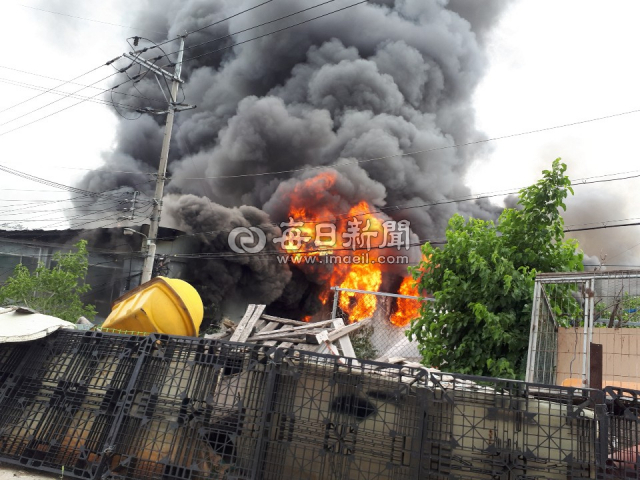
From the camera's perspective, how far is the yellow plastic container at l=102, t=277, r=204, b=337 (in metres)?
6.39

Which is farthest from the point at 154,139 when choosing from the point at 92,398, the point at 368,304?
the point at 92,398

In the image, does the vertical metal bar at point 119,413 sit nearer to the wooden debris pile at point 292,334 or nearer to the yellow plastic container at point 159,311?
the yellow plastic container at point 159,311

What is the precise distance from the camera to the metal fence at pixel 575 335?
537 cm

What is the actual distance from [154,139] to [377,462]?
3995cm

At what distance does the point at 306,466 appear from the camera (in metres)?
4.05

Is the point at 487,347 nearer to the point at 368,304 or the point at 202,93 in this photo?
the point at 368,304

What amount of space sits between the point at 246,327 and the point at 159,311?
1.57m

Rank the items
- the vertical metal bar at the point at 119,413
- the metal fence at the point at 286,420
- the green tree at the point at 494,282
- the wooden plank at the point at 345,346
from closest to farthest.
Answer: the metal fence at the point at 286,420
the vertical metal bar at the point at 119,413
the green tree at the point at 494,282
the wooden plank at the point at 345,346

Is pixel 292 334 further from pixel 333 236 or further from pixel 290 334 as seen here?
pixel 333 236

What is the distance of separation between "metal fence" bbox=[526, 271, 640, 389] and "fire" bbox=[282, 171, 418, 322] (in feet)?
63.3

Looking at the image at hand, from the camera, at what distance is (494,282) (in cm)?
622

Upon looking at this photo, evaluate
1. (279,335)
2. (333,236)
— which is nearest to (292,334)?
(279,335)

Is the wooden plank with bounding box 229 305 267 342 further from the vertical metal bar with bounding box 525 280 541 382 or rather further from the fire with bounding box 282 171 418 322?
the fire with bounding box 282 171 418 322

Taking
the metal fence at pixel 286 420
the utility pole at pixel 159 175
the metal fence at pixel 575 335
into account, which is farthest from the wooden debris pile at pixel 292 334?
the utility pole at pixel 159 175
